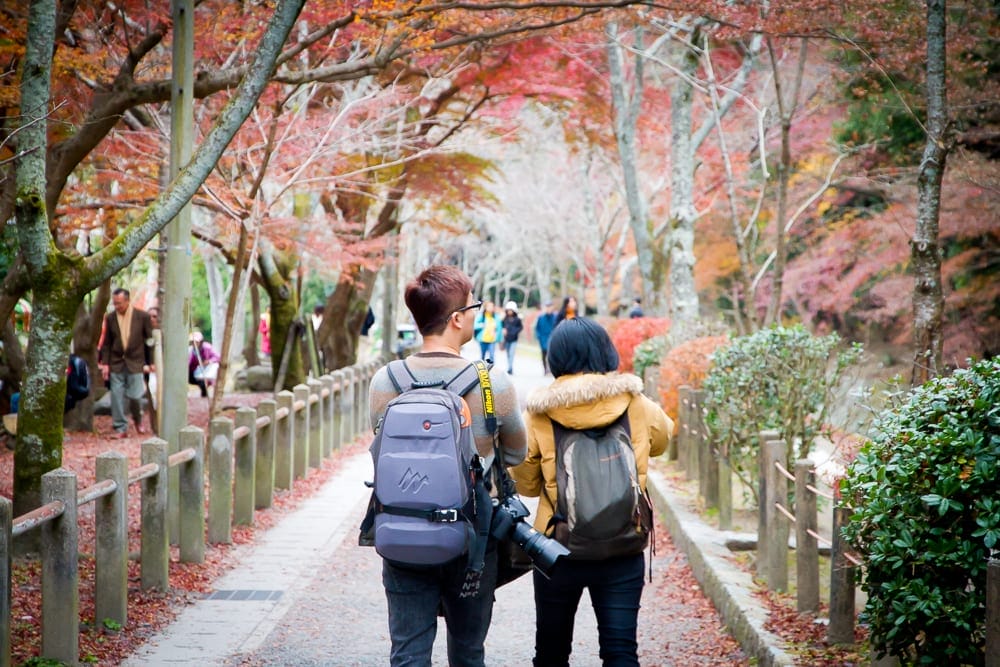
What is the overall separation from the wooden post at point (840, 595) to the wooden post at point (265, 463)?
6199mm

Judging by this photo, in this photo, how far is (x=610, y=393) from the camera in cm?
387

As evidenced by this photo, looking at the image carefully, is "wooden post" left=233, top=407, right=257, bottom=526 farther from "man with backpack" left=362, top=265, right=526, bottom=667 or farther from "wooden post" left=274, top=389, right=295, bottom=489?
"man with backpack" left=362, top=265, right=526, bottom=667

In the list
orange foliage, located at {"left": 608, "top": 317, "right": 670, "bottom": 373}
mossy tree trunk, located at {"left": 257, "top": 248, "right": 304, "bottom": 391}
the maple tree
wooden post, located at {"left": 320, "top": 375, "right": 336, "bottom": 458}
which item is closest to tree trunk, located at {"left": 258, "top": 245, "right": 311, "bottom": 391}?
mossy tree trunk, located at {"left": 257, "top": 248, "right": 304, "bottom": 391}

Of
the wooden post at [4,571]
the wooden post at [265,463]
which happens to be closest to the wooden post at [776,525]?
the wooden post at [4,571]

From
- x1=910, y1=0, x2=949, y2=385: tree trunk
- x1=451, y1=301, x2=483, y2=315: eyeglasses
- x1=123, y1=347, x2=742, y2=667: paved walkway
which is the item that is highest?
x1=910, y1=0, x2=949, y2=385: tree trunk

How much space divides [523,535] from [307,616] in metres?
3.52

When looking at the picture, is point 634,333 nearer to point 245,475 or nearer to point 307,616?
point 245,475

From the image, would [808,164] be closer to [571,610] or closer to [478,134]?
[478,134]

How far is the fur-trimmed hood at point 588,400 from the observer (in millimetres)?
3865

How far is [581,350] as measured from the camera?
3.99 metres

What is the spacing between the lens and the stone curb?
5358mm

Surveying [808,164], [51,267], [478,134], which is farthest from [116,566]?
[808,164]

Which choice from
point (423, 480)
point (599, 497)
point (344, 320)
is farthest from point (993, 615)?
point (344, 320)

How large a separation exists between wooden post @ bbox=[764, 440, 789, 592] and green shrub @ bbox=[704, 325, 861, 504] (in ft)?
5.67
